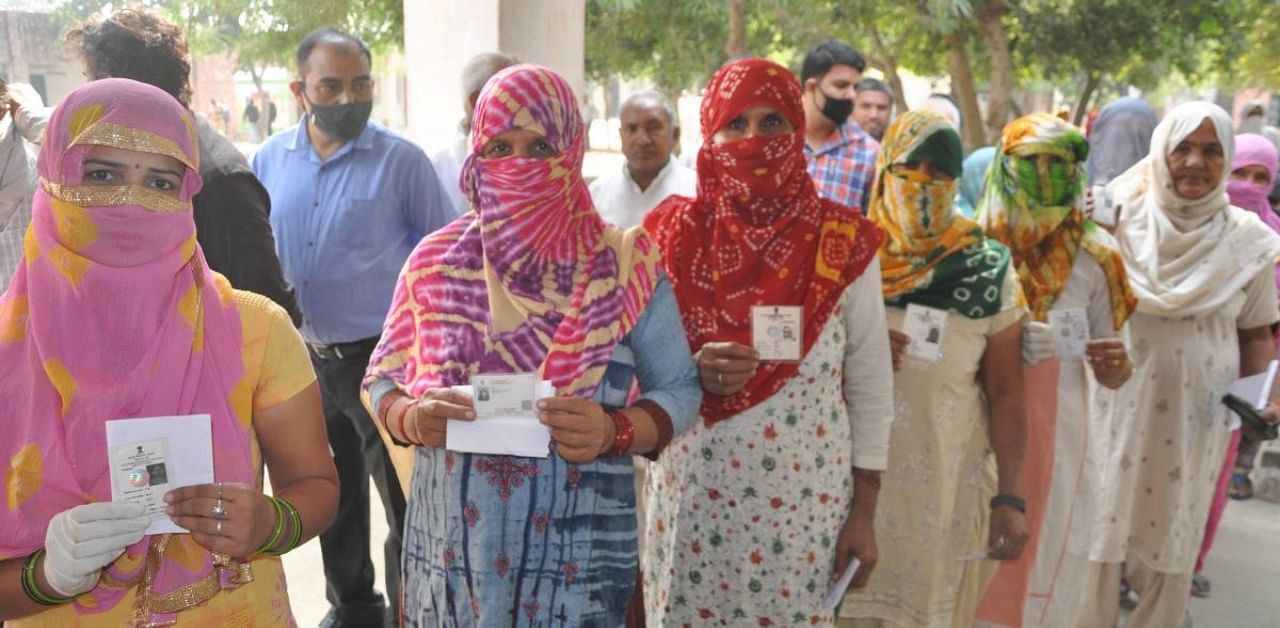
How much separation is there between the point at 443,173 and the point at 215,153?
1.35 meters

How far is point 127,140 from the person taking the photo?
1.49 metres

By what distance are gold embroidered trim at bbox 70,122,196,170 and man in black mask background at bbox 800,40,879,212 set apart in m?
3.11

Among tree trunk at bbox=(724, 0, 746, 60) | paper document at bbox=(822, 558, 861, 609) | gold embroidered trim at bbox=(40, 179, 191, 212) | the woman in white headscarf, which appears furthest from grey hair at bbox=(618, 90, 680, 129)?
tree trunk at bbox=(724, 0, 746, 60)

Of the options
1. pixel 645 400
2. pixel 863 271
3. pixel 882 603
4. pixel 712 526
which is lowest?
pixel 882 603

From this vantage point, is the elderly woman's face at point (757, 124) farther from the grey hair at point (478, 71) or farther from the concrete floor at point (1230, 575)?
the concrete floor at point (1230, 575)

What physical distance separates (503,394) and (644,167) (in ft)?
8.82

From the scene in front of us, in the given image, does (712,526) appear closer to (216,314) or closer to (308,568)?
(216,314)

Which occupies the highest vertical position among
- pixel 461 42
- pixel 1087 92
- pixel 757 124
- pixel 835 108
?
pixel 1087 92

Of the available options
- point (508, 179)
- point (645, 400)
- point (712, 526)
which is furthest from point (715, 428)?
point (508, 179)

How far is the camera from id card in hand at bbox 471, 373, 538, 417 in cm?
167

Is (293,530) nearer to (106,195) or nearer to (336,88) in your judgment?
(106,195)

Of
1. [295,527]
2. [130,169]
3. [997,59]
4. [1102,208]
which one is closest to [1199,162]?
[1102,208]

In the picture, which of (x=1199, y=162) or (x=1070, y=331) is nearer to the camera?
(x=1070, y=331)

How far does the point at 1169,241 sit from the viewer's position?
3.56 meters
